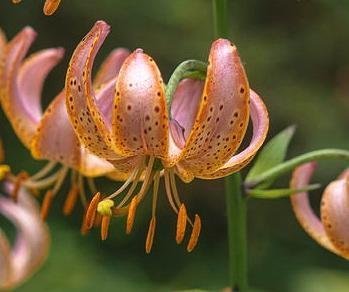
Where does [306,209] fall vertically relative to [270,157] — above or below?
below

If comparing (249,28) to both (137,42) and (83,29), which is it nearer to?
(137,42)

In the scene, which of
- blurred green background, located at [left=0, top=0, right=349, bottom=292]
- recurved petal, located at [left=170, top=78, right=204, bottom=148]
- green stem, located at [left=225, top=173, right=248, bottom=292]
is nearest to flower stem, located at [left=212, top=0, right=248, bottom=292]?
green stem, located at [left=225, top=173, right=248, bottom=292]

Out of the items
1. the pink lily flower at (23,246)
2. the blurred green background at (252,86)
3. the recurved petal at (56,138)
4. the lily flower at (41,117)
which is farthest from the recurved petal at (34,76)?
the blurred green background at (252,86)

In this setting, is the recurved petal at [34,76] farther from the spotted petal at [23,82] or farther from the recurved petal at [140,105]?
the recurved petal at [140,105]

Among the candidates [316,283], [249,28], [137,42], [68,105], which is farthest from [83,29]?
[68,105]

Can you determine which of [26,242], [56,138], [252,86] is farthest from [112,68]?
[252,86]

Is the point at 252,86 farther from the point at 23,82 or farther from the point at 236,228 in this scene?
the point at 236,228
